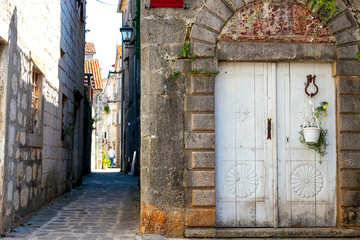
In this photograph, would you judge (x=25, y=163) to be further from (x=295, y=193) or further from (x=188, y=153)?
(x=295, y=193)

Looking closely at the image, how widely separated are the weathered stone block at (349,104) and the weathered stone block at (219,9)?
5.79 ft

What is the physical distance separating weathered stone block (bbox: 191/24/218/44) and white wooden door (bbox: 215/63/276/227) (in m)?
0.35

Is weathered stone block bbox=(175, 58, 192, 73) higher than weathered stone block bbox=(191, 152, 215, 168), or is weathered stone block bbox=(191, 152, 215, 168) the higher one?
weathered stone block bbox=(175, 58, 192, 73)

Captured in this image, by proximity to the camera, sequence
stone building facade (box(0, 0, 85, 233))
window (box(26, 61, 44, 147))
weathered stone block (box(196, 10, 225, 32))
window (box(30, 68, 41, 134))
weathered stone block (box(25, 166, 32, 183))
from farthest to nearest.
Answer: window (box(30, 68, 41, 134)) < window (box(26, 61, 44, 147)) < weathered stone block (box(25, 166, 32, 183)) < weathered stone block (box(196, 10, 225, 32)) < stone building facade (box(0, 0, 85, 233))

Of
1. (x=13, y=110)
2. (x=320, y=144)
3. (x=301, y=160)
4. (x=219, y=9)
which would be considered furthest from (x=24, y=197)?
(x=320, y=144)

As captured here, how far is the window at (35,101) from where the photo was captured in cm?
742

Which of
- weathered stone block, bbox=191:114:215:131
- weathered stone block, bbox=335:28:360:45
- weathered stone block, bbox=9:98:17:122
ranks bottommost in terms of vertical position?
weathered stone block, bbox=191:114:215:131

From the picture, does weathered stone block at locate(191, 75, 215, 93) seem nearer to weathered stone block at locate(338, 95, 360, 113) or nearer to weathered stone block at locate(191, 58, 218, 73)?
weathered stone block at locate(191, 58, 218, 73)

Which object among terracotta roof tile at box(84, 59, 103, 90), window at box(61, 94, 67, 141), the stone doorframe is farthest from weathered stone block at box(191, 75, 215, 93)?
terracotta roof tile at box(84, 59, 103, 90)

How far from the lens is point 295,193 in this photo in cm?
591

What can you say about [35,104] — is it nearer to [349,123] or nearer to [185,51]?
[185,51]

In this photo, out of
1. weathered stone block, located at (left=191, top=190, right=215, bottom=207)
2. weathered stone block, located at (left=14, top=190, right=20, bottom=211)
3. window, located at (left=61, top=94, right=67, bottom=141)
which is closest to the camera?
weathered stone block, located at (left=191, top=190, right=215, bottom=207)

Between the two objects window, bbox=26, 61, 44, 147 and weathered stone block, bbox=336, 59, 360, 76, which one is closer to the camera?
weathered stone block, bbox=336, 59, 360, 76

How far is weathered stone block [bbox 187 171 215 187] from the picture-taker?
Result: 18.8 feet
